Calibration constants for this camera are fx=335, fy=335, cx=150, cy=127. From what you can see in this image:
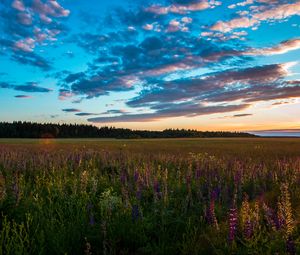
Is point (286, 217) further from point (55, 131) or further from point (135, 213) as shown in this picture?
point (55, 131)

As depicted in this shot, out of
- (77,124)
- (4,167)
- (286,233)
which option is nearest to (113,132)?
(77,124)

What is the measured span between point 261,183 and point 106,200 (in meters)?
4.56

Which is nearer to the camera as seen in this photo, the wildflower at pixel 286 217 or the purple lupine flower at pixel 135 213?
the wildflower at pixel 286 217

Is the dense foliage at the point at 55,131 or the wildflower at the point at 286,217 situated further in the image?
the dense foliage at the point at 55,131

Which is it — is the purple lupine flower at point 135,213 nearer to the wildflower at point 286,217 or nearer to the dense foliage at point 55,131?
the wildflower at point 286,217

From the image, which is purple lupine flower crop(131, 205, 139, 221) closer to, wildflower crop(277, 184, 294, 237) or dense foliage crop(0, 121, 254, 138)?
wildflower crop(277, 184, 294, 237)

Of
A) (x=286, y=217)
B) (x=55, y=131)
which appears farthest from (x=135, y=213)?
(x=55, y=131)

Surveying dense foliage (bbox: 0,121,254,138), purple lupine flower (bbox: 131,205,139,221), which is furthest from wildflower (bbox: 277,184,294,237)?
dense foliage (bbox: 0,121,254,138)

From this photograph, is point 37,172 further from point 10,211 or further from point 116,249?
point 116,249

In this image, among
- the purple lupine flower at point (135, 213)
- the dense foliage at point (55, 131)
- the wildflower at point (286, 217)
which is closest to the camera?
the wildflower at point (286, 217)

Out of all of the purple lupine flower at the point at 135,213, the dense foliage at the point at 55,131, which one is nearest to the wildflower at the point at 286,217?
the purple lupine flower at the point at 135,213

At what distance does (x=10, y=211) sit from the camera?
5.46 m

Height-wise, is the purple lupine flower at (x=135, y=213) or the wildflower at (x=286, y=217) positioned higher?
the wildflower at (x=286, y=217)

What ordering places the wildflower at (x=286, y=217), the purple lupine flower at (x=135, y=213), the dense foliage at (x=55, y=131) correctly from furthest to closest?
the dense foliage at (x=55, y=131) → the purple lupine flower at (x=135, y=213) → the wildflower at (x=286, y=217)
